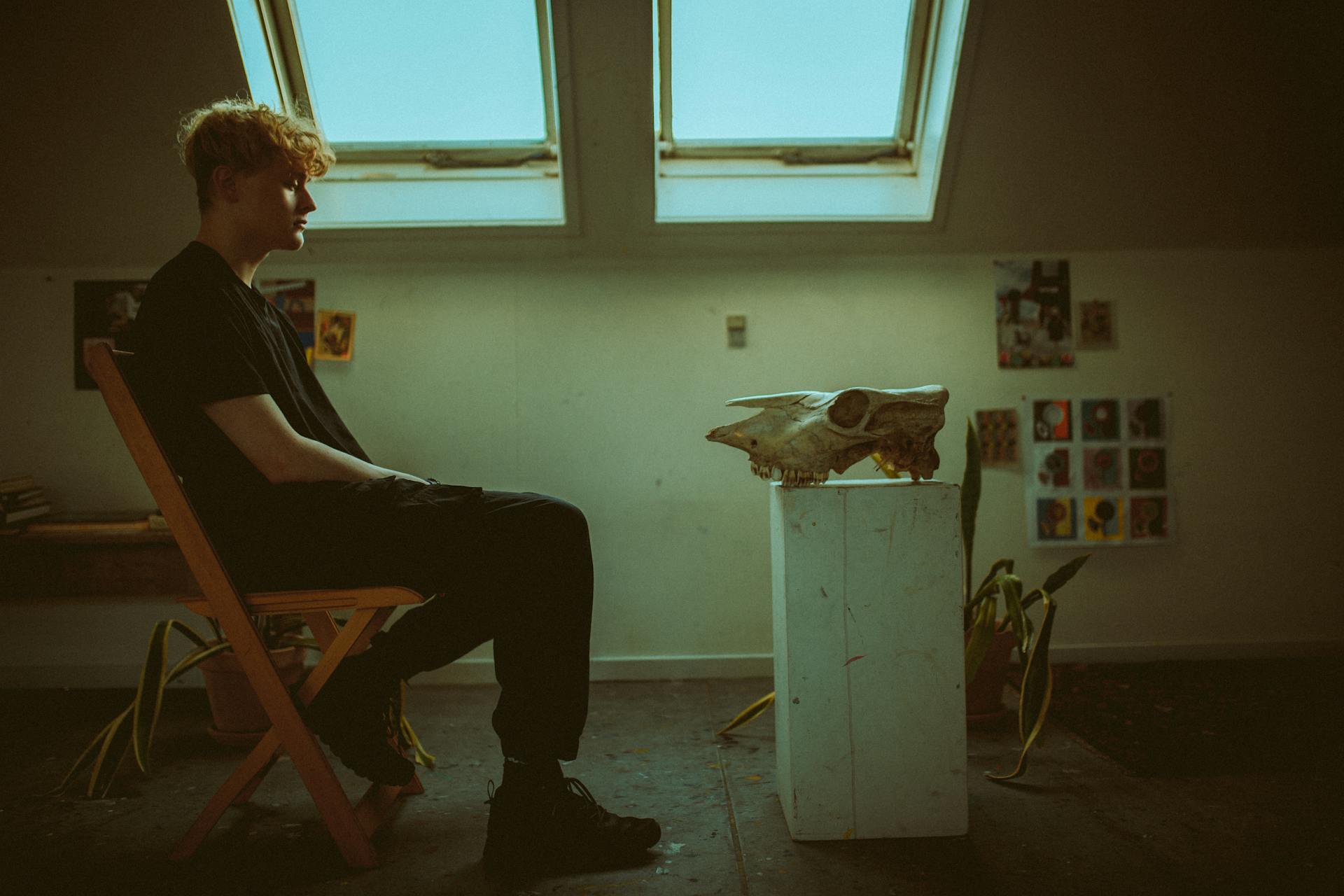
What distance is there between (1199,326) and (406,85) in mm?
2803

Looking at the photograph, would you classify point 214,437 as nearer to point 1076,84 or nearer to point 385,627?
point 385,627

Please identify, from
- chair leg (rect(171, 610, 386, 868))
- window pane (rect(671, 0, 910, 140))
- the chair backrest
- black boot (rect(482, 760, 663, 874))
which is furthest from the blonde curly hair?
window pane (rect(671, 0, 910, 140))

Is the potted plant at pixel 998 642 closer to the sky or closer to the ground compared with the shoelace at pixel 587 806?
closer to the sky

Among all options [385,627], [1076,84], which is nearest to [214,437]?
[385,627]

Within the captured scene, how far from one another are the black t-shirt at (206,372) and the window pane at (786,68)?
1.70 meters

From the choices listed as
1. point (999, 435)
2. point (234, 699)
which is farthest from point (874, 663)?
point (234, 699)

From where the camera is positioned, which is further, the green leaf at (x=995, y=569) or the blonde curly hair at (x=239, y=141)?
the green leaf at (x=995, y=569)

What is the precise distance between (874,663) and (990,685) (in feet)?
2.66

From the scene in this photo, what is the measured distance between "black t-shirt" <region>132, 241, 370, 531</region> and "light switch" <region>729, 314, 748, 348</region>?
5.23ft

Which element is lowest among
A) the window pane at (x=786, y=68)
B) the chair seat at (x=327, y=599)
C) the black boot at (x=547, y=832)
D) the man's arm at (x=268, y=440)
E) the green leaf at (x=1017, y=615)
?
the black boot at (x=547, y=832)

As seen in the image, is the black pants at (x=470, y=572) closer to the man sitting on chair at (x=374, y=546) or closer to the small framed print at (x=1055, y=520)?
the man sitting on chair at (x=374, y=546)

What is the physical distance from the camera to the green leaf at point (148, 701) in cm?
169

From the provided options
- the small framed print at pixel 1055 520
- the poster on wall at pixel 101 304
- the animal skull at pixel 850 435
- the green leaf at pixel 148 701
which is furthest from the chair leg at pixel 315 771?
the small framed print at pixel 1055 520

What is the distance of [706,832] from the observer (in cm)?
166
